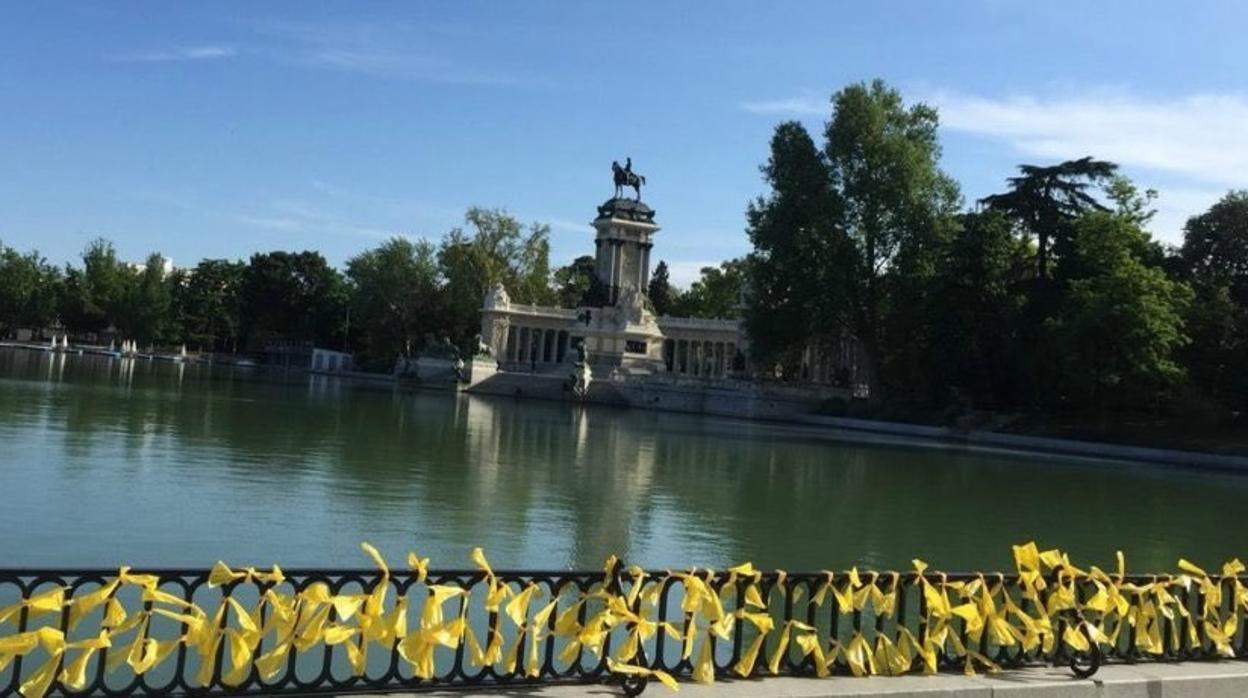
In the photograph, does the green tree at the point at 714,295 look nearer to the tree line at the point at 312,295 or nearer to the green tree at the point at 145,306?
the tree line at the point at 312,295

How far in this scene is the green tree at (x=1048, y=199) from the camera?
57312mm

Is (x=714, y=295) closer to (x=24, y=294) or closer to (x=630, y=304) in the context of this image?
(x=630, y=304)

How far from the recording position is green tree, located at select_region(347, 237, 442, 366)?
99500mm

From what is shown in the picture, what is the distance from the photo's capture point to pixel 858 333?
62.3 m

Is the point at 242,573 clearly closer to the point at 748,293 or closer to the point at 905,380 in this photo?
the point at 905,380

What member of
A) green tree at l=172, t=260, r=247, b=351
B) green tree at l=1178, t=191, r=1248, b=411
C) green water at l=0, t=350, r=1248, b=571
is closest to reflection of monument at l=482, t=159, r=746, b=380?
green tree at l=1178, t=191, r=1248, b=411

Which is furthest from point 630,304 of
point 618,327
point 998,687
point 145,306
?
point 998,687

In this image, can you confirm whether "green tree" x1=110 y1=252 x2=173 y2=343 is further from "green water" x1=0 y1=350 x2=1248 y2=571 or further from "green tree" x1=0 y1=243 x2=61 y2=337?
"green water" x1=0 y1=350 x2=1248 y2=571

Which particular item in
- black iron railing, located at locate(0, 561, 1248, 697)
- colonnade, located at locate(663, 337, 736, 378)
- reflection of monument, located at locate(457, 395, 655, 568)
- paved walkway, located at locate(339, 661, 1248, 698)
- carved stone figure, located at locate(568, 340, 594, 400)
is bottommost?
reflection of monument, located at locate(457, 395, 655, 568)

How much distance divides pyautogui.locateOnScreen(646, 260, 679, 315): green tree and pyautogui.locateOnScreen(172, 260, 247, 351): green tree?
144 feet

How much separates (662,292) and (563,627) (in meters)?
112

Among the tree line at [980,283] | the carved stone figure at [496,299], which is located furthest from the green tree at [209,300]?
the tree line at [980,283]

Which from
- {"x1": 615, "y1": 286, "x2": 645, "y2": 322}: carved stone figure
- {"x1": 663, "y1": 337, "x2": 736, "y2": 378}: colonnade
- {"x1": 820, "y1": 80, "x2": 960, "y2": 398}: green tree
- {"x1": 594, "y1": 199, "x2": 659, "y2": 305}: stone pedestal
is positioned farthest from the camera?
{"x1": 663, "y1": 337, "x2": 736, "y2": 378}: colonnade

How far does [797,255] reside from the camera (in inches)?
2349
